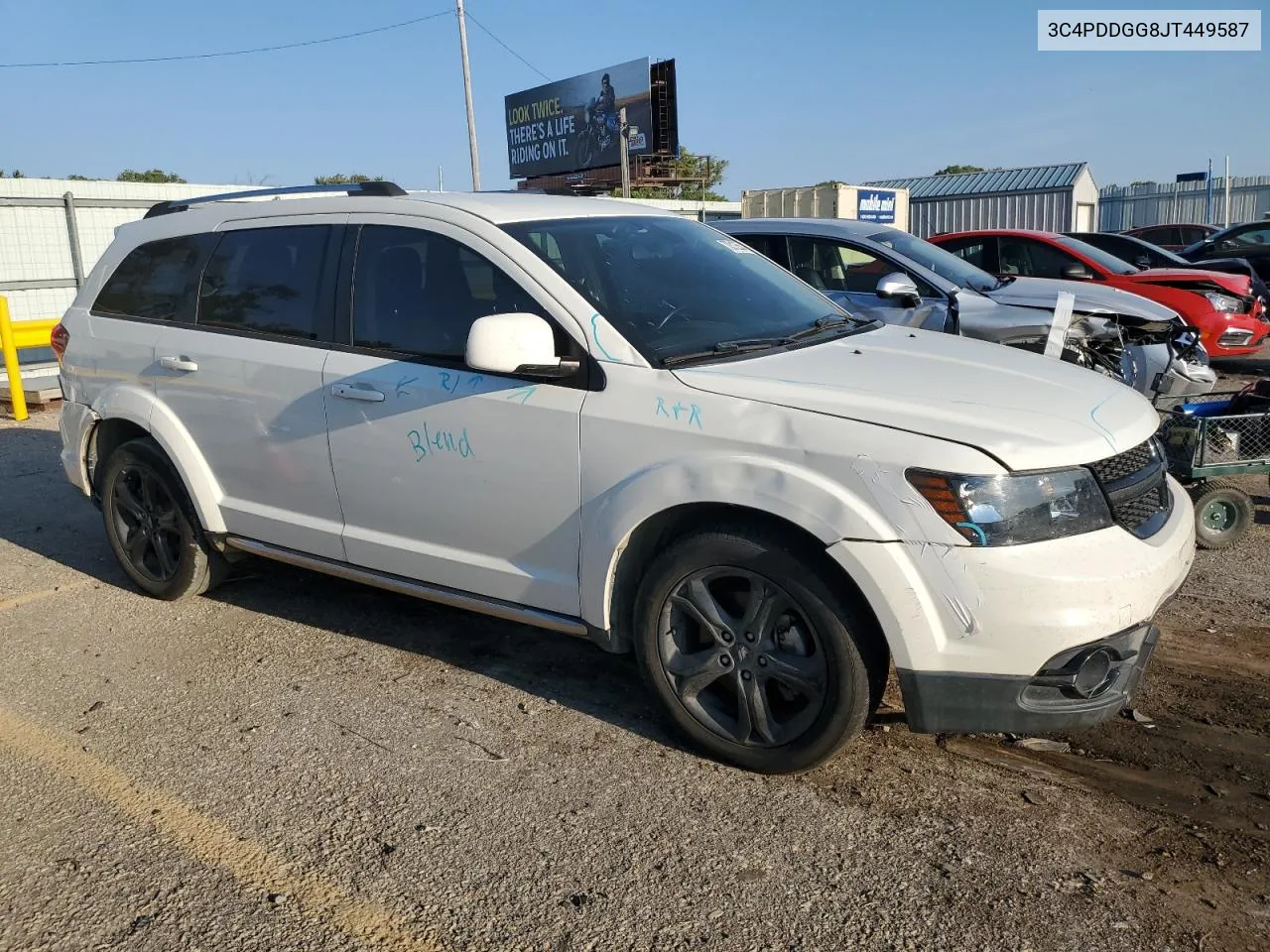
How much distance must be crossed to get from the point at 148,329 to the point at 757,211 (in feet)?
96.1

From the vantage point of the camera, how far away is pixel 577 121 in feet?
149

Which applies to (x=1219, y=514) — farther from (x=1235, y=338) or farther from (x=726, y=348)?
(x=1235, y=338)

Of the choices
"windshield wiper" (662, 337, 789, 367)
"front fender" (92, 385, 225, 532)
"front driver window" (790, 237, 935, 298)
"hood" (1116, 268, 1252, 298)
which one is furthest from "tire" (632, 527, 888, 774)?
"hood" (1116, 268, 1252, 298)

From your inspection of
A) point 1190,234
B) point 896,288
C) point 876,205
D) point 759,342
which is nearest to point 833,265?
point 896,288

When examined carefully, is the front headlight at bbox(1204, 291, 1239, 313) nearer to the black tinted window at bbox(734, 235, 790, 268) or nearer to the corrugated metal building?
the black tinted window at bbox(734, 235, 790, 268)

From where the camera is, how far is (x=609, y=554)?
11.9 ft

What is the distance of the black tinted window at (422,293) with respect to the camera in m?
4.01

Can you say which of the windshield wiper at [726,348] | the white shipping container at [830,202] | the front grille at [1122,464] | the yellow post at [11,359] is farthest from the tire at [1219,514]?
the white shipping container at [830,202]

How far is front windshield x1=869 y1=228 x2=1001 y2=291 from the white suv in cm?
430

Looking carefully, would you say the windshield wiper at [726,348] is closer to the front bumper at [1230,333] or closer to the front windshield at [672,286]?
the front windshield at [672,286]

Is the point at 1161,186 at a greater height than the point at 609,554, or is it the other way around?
the point at 1161,186

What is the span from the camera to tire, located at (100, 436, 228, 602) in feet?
16.9

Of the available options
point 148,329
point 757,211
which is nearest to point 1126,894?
point 148,329

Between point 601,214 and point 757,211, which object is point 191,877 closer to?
point 601,214
